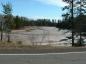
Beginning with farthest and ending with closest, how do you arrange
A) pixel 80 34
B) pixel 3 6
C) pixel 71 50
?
pixel 3 6 → pixel 80 34 → pixel 71 50

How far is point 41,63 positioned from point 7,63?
1431mm

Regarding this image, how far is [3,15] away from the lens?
3105cm

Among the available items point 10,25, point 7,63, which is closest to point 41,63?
point 7,63

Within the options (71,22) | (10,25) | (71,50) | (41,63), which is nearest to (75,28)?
(71,22)

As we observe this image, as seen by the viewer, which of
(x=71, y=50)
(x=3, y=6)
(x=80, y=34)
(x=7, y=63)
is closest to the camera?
(x=7, y=63)

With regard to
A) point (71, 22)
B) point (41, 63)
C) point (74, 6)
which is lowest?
point (41, 63)

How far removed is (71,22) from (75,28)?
755 mm

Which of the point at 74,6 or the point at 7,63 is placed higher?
the point at 74,6

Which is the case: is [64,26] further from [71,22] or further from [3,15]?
[3,15]

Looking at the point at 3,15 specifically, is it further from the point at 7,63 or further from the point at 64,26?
the point at 7,63

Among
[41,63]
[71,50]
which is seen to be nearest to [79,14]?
[71,50]

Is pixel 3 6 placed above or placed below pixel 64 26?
above

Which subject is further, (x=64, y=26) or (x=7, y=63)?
(x=64, y=26)

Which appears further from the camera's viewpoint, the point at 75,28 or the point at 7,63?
the point at 75,28
